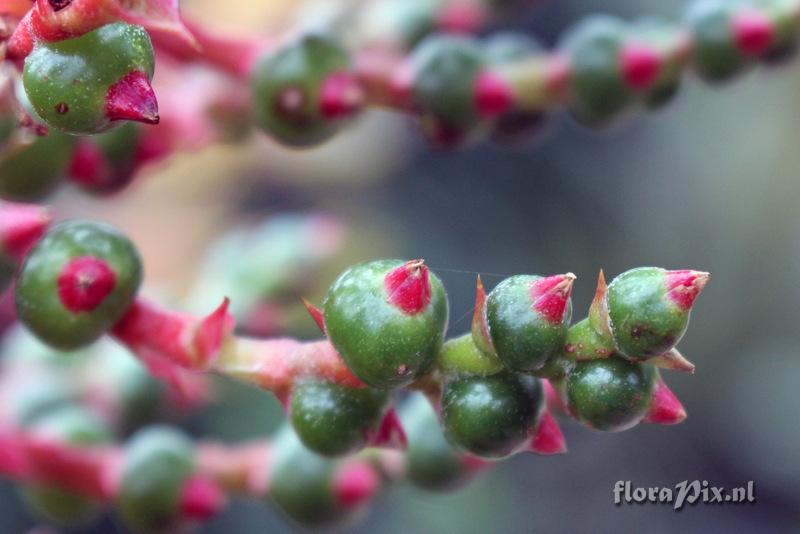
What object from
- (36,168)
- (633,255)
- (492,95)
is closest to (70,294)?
(36,168)

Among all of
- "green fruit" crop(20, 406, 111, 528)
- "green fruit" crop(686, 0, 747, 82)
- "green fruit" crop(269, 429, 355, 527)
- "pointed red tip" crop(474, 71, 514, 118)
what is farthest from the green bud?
"green fruit" crop(686, 0, 747, 82)

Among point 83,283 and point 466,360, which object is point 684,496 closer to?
point 466,360

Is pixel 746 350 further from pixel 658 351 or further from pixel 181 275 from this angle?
pixel 658 351

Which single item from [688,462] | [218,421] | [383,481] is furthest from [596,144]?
[383,481]

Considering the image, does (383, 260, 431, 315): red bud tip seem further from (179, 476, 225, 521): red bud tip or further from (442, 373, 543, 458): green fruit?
(179, 476, 225, 521): red bud tip

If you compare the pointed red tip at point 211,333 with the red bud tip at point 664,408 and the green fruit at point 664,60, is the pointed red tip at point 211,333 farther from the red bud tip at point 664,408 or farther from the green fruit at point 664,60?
the green fruit at point 664,60

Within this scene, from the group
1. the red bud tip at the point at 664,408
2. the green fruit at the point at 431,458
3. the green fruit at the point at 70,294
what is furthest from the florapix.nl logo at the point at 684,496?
the green fruit at the point at 70,294
